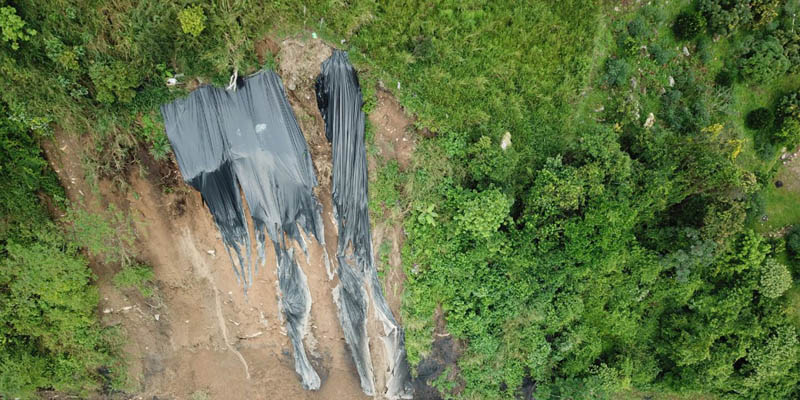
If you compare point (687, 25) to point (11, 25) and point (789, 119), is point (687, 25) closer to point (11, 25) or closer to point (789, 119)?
point (789, 119)

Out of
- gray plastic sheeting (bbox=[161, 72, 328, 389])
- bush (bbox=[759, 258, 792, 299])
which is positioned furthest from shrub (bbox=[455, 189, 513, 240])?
bush (bbox=[759, 258, 792, 299])

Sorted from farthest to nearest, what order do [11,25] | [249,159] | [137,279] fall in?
[137,279]
[249,159]
[11,25]

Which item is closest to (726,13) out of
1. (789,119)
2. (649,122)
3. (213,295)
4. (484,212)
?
(649,122)

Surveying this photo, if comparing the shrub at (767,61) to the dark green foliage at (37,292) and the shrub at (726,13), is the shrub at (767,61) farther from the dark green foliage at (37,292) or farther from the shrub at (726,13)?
the dark green foliage at (37,292)

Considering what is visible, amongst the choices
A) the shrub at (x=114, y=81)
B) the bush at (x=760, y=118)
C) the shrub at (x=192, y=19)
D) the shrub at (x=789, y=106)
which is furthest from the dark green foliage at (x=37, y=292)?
the shrub at (x=789, y=106)

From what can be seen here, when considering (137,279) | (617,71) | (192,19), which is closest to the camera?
(192,19)

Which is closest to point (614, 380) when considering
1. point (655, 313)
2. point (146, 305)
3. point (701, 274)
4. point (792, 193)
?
→ point (655, 313)

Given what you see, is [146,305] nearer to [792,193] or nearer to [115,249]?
[115,249]
